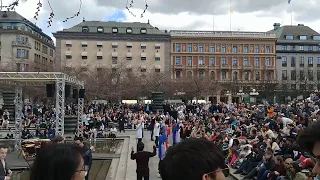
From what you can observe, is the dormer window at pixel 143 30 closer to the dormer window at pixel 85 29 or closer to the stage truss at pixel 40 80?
the dormer window at pixel 85 29

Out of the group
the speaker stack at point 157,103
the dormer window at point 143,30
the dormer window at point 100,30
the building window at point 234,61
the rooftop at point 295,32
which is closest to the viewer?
the speaker stack at point 157,103

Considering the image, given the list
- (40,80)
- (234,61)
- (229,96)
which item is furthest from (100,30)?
(40,80)

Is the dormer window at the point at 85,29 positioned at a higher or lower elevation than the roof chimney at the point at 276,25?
lower

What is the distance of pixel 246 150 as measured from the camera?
16.6 meters

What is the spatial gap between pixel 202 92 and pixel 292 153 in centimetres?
6016

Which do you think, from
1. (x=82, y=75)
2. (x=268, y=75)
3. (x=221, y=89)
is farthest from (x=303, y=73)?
(x=82, y=75)

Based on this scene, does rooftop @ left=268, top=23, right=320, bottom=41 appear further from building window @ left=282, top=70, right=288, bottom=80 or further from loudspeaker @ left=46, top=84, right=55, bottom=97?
loudspeaker @ left=46, top=84, right=55, bottom=97

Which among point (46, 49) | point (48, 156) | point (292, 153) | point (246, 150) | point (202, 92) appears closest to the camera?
point (48, 156)

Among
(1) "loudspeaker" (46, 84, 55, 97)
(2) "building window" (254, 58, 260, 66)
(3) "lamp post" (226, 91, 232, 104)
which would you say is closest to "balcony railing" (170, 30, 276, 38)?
(2) "building window" (254, 58, 260, 66)

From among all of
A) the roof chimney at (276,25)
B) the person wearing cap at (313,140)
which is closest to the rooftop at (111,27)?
the roof chimney at (276,25)

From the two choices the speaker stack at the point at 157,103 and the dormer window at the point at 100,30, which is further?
the dormer window at the point at 100,30

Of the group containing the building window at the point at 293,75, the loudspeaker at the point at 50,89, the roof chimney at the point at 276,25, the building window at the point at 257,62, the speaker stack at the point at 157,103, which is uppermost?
the roof chimney at the point at 276,25

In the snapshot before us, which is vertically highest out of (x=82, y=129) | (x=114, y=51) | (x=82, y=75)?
(x=114, y=51)

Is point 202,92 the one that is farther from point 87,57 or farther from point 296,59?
point 296,59
